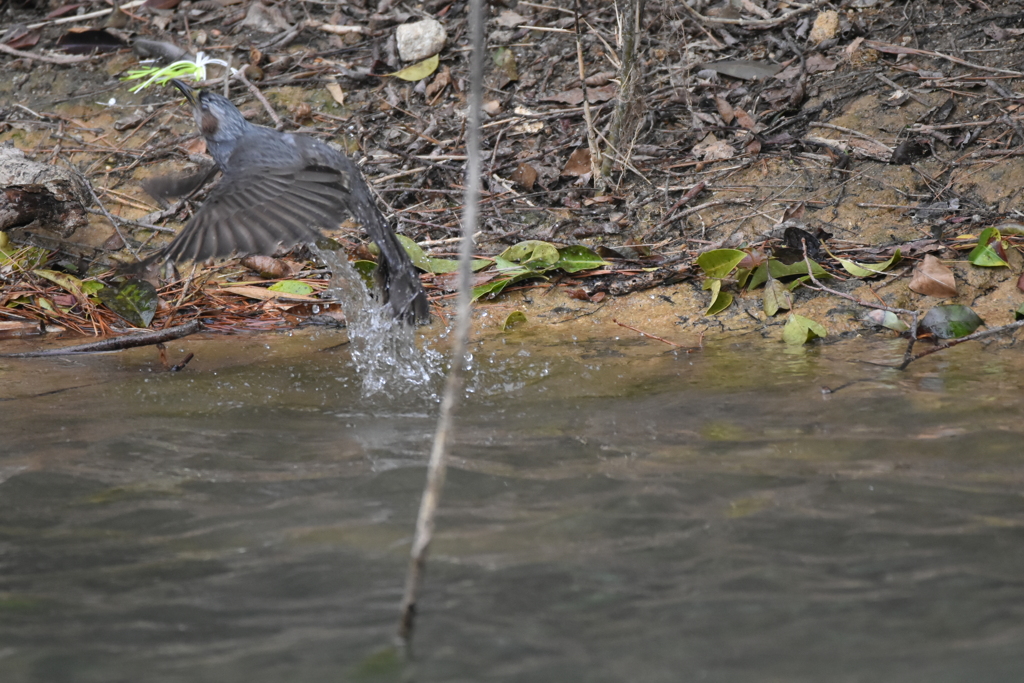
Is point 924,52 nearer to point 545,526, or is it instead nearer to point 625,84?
point 625,84

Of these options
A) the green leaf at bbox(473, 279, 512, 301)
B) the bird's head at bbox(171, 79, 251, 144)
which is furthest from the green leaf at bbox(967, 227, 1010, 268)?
the bird's head at bbox(171, 79, 251, 144)

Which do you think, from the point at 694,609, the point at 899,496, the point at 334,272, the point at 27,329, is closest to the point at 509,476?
the point at 694,609

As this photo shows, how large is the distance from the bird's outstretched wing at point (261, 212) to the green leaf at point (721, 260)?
1747 mm

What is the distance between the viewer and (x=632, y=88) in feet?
17.5

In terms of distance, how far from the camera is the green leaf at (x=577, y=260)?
16.3ft

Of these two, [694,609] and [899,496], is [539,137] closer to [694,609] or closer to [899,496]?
[899,496]

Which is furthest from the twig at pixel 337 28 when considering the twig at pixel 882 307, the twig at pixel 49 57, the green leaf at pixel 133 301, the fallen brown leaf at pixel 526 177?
the twig at pixel 882 307

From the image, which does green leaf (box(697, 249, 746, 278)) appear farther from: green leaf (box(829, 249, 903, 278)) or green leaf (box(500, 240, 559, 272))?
green leaf (box(500, 240, 559, 272))

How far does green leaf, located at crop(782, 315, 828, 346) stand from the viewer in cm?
419

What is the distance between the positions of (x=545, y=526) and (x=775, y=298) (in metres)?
2.36

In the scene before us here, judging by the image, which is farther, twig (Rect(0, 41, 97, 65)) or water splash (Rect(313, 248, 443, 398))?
twig (Rect(0, 41, 97, 65))

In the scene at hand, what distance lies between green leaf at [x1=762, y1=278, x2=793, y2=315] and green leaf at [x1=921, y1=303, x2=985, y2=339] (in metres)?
0.60

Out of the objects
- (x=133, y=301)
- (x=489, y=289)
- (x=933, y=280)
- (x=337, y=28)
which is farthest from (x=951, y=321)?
(x=337, y=28)

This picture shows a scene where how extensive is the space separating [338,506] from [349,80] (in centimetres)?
477
